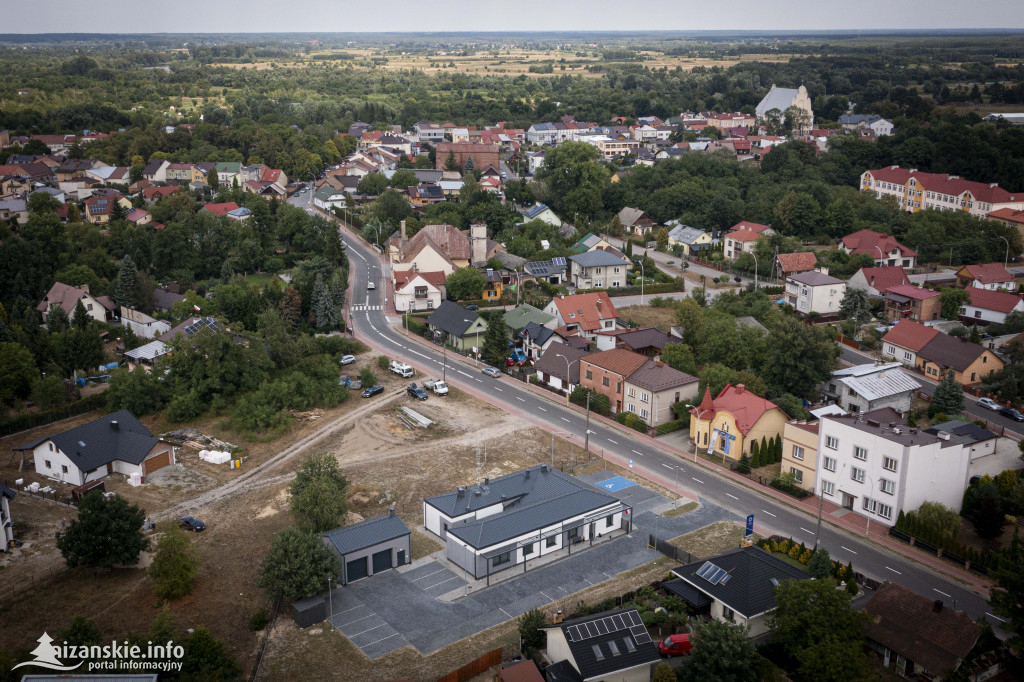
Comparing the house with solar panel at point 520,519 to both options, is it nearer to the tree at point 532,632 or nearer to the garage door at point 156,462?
the tree at point 532,632

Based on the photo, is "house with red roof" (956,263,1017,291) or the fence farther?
"house with red roof" (956,263,1017,291)

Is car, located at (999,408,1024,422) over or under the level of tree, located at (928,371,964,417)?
under

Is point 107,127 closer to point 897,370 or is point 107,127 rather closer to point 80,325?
point 80,325

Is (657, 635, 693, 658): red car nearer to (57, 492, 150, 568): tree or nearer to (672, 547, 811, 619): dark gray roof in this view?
(672, 547, 811, 619): dark gray roof

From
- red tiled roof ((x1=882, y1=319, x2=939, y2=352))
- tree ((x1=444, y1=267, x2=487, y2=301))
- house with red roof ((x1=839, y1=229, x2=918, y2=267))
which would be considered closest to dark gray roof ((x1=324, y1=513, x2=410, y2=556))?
tree ((x1=444, y1=267, x2=487, y2=301))

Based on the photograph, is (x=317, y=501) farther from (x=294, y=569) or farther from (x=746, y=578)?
(x=746, y=578)

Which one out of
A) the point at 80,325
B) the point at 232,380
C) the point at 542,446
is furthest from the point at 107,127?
the point at 542,446

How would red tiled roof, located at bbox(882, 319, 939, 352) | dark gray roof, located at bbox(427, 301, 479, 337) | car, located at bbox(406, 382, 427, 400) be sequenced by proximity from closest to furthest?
car, located at bbox(406, 382, 427, 400) < red tiled roof, located at bbox(882, 319, 939, 352) < dark gray roof, located at bbox(427, 301, 479, 337)
